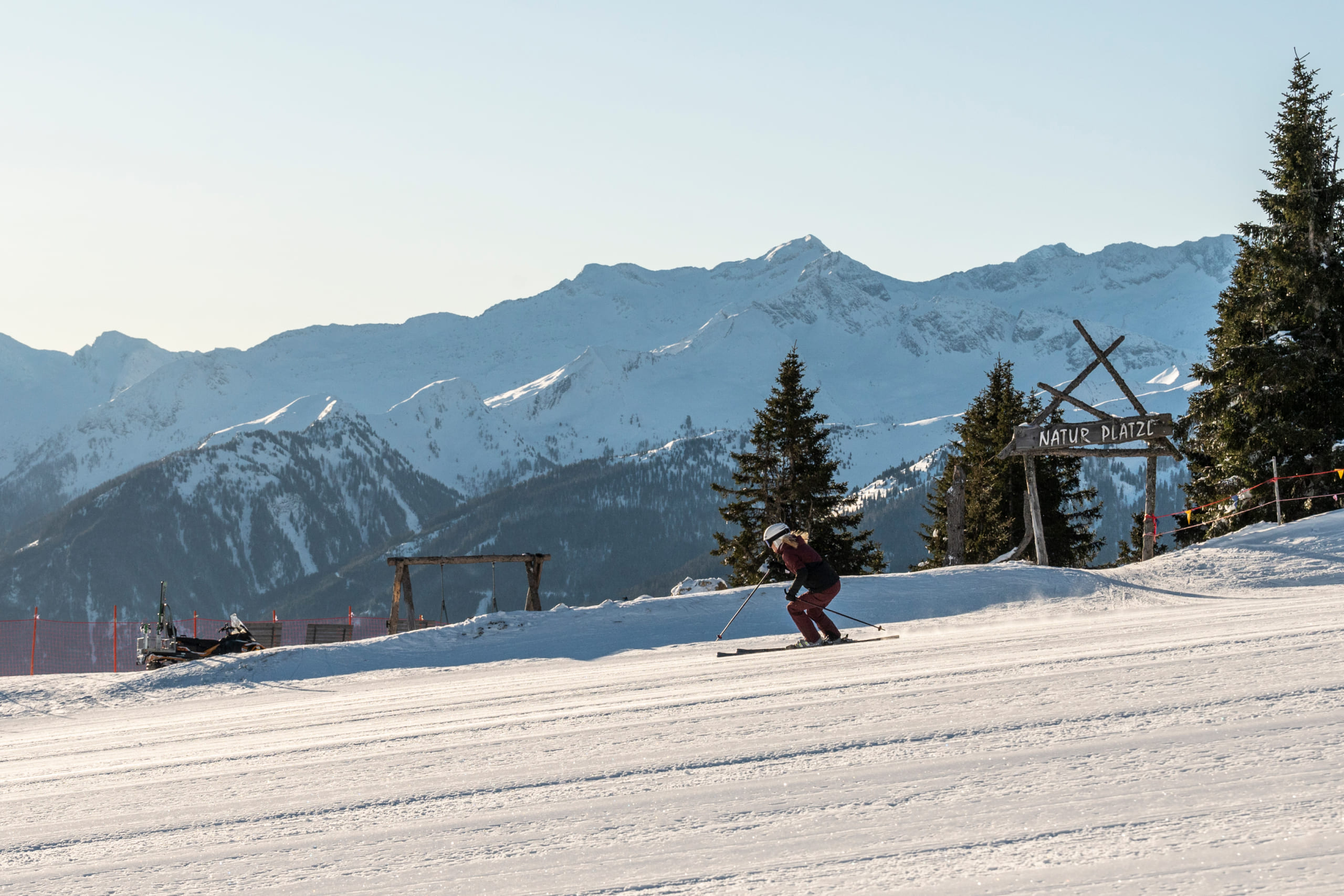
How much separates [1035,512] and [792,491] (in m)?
15.6

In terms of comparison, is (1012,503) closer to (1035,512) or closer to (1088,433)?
(1035,512)

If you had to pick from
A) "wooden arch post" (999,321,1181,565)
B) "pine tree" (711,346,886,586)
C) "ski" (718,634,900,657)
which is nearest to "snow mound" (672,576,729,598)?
"pine tree" (711,346,886,586)

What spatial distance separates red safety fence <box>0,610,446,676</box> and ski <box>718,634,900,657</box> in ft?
36.0

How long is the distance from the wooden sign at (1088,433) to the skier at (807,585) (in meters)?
9.09

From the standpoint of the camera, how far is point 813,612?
13125mm

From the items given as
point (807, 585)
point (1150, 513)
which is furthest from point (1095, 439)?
point (807, 585)

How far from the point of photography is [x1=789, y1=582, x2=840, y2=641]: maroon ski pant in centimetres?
1305

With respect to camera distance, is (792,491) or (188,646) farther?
(792,491)

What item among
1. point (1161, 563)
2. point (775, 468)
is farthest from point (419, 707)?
point (775, 468)

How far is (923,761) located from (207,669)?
37.5 ft

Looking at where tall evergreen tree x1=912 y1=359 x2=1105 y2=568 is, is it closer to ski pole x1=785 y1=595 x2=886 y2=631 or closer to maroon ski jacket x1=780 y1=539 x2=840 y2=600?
ski pole x1=785 y1=595 x2=886 y2=631

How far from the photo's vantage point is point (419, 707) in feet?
33.8

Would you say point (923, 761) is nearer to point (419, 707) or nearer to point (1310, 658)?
point (1310, 658)

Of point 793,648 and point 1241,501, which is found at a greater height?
point 1241,501
